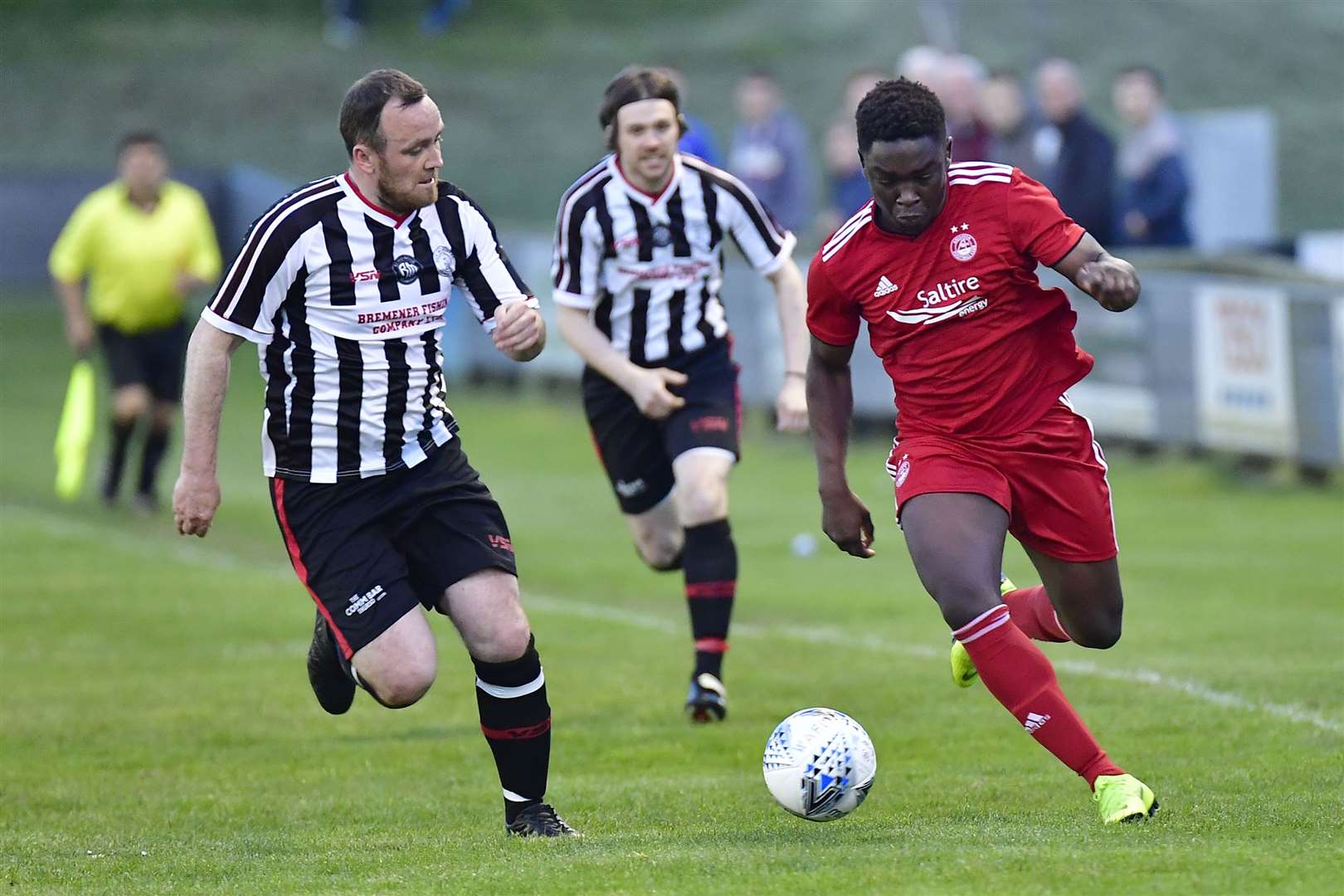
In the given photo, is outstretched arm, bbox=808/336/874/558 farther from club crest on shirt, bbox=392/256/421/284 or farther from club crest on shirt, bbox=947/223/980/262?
club crest on shirt, bbox=392/256/421/284

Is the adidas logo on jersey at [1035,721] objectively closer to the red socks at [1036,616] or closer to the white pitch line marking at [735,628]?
the red socks at [1036,616]

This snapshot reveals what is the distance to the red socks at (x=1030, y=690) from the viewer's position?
5852 millimetres

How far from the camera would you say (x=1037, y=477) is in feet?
20.7

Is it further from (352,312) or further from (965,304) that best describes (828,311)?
(352,312)

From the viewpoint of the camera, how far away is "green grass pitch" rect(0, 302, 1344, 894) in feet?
18.2

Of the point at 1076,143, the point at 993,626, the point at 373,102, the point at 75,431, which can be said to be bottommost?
the point at 75,431

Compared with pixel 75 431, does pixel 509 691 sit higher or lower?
higher

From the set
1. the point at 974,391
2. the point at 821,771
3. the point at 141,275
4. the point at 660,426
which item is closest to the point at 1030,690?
the point at 821,771

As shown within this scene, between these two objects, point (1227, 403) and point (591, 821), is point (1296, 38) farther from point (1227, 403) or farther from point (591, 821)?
point (591, 821)

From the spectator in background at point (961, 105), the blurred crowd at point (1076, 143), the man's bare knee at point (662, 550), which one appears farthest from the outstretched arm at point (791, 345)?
the spectator in background at point (961, 105)

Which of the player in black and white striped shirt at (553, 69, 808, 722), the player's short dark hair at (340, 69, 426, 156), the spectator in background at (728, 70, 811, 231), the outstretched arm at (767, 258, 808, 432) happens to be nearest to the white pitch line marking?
the player in black and white striped shirt at (553, 69, 808, 722)

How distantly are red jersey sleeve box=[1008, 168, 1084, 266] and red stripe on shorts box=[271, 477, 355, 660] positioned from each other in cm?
237

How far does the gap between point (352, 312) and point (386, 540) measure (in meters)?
0.72

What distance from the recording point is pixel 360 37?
1850 inches
